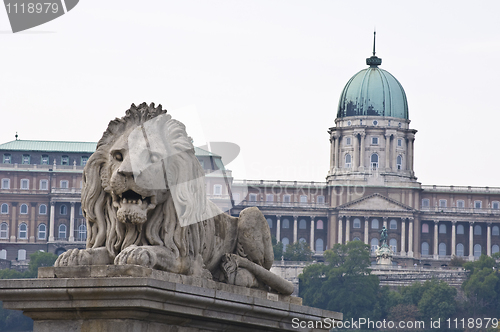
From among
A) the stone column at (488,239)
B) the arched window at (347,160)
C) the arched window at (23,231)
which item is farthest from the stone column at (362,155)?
the arched window at (23,231)

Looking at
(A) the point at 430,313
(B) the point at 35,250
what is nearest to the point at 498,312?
(A) the point at 430,313

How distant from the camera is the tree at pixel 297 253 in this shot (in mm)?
140875

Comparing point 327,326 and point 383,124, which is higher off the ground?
point 383,124

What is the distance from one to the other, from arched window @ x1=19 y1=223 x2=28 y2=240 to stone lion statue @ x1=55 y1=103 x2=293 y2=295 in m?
139

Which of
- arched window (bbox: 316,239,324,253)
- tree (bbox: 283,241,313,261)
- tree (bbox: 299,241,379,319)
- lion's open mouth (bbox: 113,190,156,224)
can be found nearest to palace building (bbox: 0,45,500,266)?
arched window (bbox: 316,239,324,253)

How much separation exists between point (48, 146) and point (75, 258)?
141443mm

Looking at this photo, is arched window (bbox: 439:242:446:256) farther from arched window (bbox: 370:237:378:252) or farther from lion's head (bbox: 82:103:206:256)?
lion's head (bbox: 82:103:206:256)

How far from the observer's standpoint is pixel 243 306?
10719mm

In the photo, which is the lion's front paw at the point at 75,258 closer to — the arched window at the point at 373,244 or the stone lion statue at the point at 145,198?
the stone lion statue at the point at 145,198

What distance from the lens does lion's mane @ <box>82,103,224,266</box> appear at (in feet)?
34.5

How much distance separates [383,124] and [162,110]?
153480 mm

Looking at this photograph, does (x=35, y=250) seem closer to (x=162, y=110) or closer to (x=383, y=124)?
(x=383, y=124)

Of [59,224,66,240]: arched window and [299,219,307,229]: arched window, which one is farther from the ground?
[299,219,307,229]: arched window

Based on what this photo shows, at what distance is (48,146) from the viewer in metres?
150
